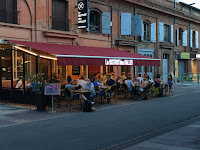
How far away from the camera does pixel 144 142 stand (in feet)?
20.8

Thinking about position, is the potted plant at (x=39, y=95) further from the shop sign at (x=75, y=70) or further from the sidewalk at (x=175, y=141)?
the shop sign at (x=75, y=70)

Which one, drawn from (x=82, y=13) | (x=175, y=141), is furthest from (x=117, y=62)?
(x=175, y=141)

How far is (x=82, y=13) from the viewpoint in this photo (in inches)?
669

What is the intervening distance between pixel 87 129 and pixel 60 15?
10.8 m

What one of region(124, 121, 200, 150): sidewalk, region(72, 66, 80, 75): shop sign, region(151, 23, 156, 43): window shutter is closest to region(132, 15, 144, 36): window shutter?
region(151, 23, 156, 43): window shutter

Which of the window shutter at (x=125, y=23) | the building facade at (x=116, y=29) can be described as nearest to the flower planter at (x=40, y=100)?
the building facade at (x=116, y=29)

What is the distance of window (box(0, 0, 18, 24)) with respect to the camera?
13.9m

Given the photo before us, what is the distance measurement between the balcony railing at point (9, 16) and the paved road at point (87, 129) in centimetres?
676

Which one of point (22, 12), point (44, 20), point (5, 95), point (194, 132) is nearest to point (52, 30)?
point (44, 20)

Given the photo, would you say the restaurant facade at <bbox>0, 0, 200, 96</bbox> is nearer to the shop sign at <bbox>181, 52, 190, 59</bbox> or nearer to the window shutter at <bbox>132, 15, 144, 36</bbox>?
the window shutter at <bbox>132, 15, 144, 36</bbox>

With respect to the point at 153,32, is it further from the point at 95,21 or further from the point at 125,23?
the point at 95,21

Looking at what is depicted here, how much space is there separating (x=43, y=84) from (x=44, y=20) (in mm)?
5853

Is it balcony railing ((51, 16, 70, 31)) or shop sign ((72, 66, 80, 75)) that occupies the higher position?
balcony railing ((51, 16, 70, 31))

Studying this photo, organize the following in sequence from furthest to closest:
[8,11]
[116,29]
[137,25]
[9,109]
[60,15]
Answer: [137,25]
[116,29]
[60,15]
[8,11]
[9,109]
